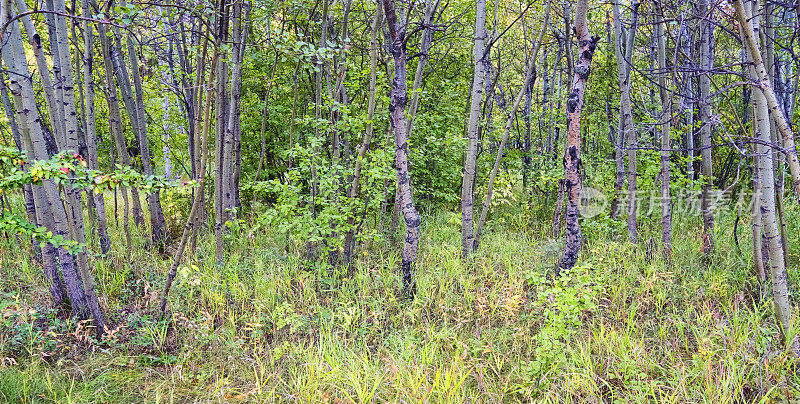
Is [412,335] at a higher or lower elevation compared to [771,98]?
lower

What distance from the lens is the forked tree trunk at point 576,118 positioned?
10.9 feet

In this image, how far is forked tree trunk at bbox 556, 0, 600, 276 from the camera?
131 inches

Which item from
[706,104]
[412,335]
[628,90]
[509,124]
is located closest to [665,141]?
[706,104]

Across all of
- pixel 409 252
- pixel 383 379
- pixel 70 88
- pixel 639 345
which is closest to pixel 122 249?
pixel 70 88

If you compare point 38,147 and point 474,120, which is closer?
point 38,147

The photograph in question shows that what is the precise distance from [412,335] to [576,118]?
86.7 inches

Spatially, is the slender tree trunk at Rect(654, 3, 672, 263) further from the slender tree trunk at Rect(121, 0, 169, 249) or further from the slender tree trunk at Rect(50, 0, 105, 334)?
the slender tree trunk at Rect(121, 0, 169, 249)

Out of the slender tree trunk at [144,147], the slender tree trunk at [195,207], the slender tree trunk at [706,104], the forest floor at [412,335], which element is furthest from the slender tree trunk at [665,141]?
the slender tree trunk at [144,147]

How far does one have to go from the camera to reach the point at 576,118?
3.43m

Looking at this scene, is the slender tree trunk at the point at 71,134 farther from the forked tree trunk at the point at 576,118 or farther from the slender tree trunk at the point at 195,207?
the forked tree trunk at the point at 576,118

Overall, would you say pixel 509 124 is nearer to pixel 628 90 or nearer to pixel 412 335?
pixel 628 90

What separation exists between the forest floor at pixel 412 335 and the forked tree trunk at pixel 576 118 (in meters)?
0.36

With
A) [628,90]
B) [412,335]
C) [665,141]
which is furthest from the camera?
[628,90]

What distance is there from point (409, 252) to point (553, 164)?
13.8ft
